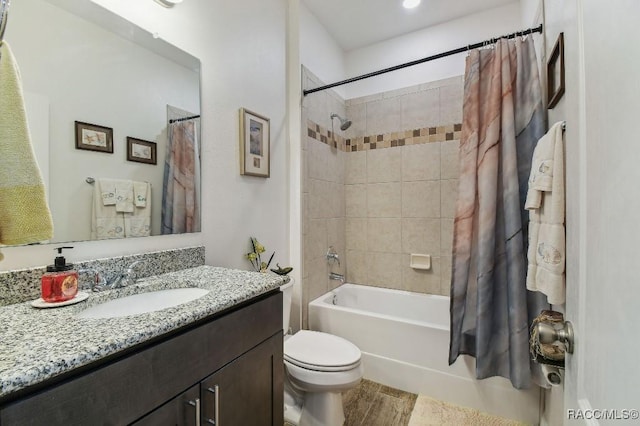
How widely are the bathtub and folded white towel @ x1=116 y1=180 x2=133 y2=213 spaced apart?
1.53 m

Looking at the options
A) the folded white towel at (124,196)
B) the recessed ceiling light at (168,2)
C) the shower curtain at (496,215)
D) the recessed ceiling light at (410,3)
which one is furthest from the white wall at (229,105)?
the shower curtain at (496,215)

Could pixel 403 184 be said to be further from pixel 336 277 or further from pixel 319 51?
pixel 319 51

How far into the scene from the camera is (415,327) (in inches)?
74.0

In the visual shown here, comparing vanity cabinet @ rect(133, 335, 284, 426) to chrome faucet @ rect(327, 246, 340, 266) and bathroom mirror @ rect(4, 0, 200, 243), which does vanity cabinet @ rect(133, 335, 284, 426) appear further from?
chrome faucet @ rect(327, 246, 340, 266)

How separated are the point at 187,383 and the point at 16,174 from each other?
632 millimetres

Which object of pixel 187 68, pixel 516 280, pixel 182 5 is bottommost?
pixel 516 280

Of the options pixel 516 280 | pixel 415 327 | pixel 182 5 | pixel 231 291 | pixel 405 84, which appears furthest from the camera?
pixel 405 84

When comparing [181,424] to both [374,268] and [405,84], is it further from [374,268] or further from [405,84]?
[405,84]

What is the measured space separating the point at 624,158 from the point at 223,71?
64.5 inches

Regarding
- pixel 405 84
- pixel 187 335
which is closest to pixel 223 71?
pixel 187 335

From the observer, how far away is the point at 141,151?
1172 millimetres

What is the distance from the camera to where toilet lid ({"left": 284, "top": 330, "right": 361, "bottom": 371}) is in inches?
57.2

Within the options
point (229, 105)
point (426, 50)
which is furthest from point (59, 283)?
point (426, 50)

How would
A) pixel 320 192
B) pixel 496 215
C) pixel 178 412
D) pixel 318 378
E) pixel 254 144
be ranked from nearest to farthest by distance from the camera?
pixel 178 412 < pixel 318 378 < pixel 496 215 < pixel 254 144 < pixel 320 192
